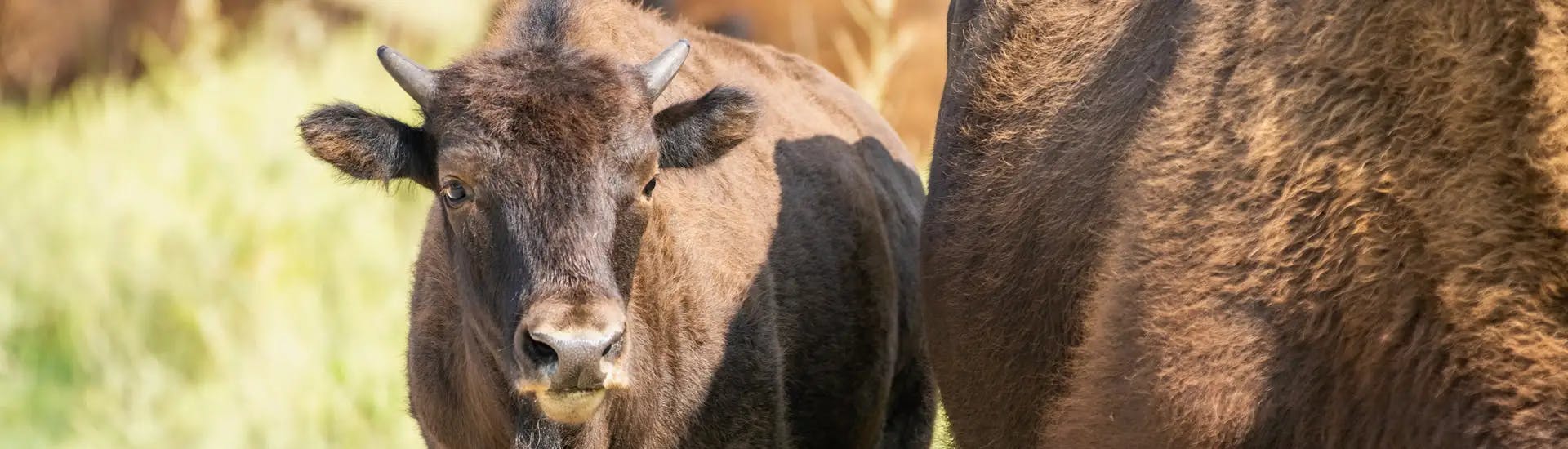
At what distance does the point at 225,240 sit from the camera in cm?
1022

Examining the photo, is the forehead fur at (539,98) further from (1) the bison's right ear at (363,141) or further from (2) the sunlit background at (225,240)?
(2) the sunlit background at (225,240)

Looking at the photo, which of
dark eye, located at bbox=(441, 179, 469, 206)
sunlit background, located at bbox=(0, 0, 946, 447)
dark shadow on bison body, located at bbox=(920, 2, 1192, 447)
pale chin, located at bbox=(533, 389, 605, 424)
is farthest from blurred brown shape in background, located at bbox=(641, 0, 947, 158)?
pale chin, located at bbox=(533, 389, 605, 424)

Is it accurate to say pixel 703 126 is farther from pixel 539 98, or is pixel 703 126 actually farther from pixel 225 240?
pixel 225 240

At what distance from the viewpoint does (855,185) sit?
6590mm

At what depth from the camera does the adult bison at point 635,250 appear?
15.0ft

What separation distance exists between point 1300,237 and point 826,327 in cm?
279

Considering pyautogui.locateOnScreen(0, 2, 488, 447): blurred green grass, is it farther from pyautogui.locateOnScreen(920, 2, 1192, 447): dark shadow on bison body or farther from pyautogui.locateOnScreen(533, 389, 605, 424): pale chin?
pyautogui.locateOnScreen(920, 2, 1192, 447): dark shadow on bison body

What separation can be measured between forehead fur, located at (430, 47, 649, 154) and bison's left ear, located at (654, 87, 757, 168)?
0.75 ft

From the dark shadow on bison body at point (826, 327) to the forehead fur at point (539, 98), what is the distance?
3.51 feet

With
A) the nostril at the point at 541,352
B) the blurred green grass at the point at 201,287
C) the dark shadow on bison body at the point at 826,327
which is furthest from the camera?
the blurred green grass at the point at 201,287

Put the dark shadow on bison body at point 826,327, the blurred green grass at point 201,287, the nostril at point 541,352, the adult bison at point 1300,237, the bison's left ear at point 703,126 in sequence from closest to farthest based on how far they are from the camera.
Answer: the adult bison at point 1300,237 → the nostril at point 541,352 → the bison's left ear at point 703,126 → the dark shadow on bison body at point 826,327 → the blurred green grass at point 201,287

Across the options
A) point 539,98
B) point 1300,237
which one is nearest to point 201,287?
point 539,98

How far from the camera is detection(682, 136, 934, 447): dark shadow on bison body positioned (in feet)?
18.1

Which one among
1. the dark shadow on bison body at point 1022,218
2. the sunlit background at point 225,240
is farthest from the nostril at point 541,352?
the sunlit background at point 225,240
